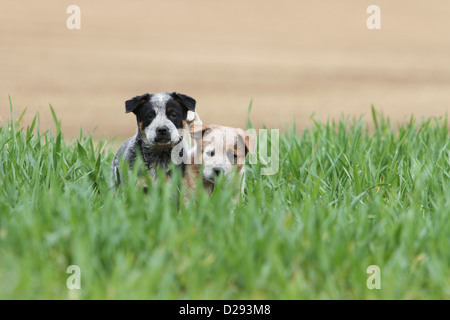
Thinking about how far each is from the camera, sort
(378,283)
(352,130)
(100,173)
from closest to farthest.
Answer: (378,283), (100,173), (352,130)

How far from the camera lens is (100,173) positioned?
5.65 m

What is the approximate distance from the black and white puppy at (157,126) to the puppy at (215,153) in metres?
0.19

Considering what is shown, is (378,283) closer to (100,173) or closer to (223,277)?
(223,277)

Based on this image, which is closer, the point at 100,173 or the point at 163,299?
the point at 163,299

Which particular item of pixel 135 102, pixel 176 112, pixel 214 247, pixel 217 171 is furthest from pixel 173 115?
pixel 214 247

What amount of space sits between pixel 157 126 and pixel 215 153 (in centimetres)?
52

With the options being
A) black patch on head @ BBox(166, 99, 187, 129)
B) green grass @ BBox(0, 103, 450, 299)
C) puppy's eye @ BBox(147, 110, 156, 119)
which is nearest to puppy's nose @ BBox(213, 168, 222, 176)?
green grass @ BBox(0, 103, 450, 299)

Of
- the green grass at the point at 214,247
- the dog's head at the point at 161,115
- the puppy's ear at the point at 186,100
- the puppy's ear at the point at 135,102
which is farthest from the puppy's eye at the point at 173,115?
the green grass at the point at 214,247

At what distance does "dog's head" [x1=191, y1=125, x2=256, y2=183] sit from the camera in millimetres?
4930

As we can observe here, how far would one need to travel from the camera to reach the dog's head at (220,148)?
4.93 meters

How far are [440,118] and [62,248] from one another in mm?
5438

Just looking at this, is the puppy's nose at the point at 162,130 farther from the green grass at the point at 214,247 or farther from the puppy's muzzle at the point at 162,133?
the green grass at the point at 214,247
